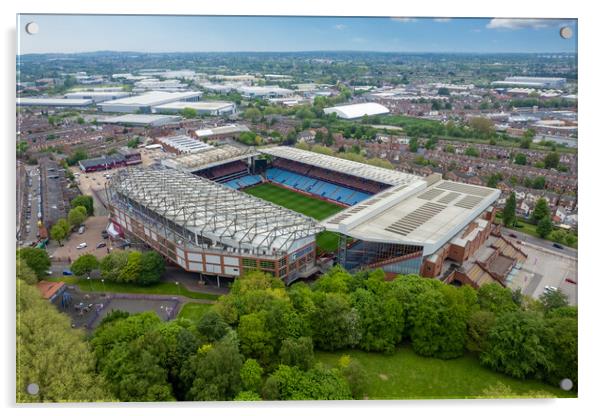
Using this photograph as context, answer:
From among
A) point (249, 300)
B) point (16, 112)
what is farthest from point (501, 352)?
point (16, 112)

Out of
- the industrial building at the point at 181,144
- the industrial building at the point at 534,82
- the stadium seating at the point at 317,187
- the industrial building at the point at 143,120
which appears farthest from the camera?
the industrial building at the point at 143,120

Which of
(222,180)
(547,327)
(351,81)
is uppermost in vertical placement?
(351,81)

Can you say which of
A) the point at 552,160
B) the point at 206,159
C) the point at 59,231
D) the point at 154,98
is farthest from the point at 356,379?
the point at 154,98

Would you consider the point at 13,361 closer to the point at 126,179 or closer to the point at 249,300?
the point at 249,300

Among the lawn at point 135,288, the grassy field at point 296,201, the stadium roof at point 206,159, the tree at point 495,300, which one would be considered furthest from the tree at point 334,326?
the stadium roof at point 206,159

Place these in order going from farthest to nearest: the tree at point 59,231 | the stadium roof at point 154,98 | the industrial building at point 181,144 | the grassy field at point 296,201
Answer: the stadium roof at point 154,98
the industrial building at point 181,144
the grassy field at point 296,201
the tree at point 59,231

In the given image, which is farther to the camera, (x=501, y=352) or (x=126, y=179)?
(x=126, y=179)

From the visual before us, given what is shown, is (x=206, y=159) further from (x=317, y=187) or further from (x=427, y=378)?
(x=427, y=378)

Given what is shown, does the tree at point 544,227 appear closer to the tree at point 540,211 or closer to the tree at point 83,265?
the tree at point 540,211
